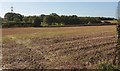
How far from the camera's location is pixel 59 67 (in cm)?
2086

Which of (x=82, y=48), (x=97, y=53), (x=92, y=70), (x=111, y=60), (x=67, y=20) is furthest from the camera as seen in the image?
(x=67, y=20)

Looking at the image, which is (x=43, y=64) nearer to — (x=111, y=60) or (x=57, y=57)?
(x=57, y=57)

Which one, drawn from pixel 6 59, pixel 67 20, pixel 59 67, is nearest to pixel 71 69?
pixel 59 67

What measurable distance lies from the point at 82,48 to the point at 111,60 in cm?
673

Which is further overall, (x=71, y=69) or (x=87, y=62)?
(x=87, y=62)

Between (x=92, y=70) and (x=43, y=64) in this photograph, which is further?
(x=43, y=64)

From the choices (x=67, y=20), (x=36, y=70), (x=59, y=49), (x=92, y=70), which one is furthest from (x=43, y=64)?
(x=67, y=20)

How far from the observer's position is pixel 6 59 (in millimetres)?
24625

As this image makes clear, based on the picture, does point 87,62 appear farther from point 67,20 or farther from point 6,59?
point 67,20

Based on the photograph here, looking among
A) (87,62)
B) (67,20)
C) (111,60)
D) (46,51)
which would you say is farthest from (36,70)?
(67,20)

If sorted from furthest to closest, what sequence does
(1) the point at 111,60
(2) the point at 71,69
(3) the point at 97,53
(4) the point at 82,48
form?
1. (4) the point at 82,48
2. (3) the point at 97,53
3. (1) the point at 111,60
4. (2) the point at 71,69

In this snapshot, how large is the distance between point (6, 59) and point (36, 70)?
5018mm

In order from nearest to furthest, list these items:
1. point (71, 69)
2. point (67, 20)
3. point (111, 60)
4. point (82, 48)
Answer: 1. point (71, 69)
2. point (111, 60)
3. point (82, 48)
4. point (67, 20)

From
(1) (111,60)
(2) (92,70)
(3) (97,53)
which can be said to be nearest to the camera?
(2) (92,70)
